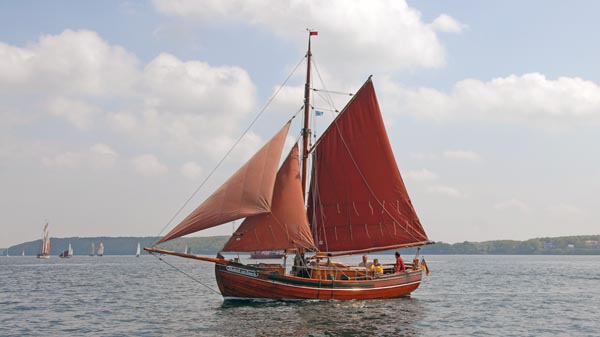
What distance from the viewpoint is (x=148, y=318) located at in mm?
33531

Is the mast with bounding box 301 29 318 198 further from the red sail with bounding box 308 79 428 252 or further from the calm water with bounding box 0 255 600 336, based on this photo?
the calm water with bounding box 0 255 600 336

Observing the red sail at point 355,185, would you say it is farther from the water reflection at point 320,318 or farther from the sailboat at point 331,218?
the water reflection at point 320,318

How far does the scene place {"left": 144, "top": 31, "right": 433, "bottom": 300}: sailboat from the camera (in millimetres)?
37062

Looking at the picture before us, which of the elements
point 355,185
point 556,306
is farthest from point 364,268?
point 556,306

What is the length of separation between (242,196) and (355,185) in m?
9.04

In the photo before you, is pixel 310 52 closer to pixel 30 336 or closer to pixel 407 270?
pixel 407 270

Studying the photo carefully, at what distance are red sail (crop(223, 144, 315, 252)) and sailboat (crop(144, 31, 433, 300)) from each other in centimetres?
6

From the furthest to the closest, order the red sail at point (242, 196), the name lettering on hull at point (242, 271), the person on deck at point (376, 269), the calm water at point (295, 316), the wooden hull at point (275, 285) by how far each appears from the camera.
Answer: the person on deck at point (376, 269) < the name lettering on hull at point (242, 271) < the wooden hull at point (275, 285) < the red sail at point (242, 196) < the calm water at point (295, 316)

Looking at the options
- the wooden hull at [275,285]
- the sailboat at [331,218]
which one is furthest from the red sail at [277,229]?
the wooden hull at [275,285]

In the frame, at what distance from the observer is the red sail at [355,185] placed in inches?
1606

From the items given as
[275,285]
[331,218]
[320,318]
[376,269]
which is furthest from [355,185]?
→ [320,318]

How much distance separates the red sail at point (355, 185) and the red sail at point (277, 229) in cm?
332

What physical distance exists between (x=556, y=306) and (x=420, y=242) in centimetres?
1044

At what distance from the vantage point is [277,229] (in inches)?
1462
